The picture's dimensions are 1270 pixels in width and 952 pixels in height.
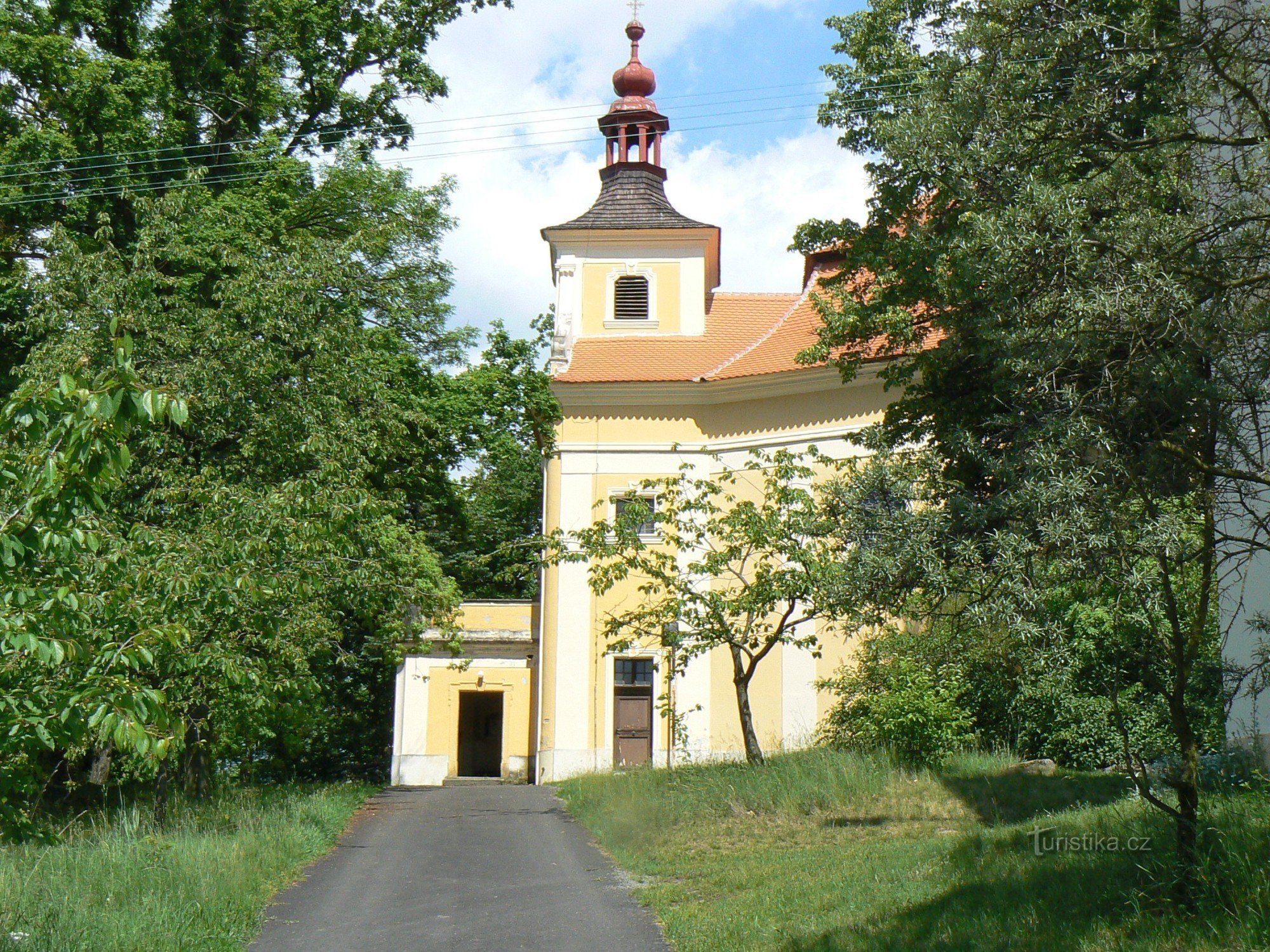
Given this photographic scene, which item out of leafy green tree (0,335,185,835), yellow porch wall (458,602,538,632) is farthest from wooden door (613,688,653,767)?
leafy green tree (0,335,185,835)

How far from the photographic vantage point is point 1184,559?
6.82 m

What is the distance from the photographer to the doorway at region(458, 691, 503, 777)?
34.8m

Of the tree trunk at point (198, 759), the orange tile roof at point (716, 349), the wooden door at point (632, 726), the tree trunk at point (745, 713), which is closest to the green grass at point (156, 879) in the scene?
the tree trunk at point (198, 759)

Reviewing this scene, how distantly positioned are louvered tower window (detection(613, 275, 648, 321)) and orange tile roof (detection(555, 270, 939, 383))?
2.21 feet

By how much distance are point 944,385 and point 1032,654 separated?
6949mm

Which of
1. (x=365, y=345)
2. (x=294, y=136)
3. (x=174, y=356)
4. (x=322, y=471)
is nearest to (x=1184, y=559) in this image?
(x=322, y=471)

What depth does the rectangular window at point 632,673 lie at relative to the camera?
1110 inches

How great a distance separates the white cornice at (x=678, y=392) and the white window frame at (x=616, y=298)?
9.69 ft

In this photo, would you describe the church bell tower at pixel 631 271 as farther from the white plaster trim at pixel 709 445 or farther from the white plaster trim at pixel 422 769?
the white plaster trim at pixel 422 769

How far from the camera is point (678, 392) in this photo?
2845cm

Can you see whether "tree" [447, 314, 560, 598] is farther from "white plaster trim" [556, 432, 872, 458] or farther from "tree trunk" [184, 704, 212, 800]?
"tree trunk" [184, 704, 212, 800]

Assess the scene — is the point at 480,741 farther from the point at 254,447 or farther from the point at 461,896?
the point at 461,896

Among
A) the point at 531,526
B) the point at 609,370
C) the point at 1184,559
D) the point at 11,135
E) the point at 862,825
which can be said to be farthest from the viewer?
the point at 531,526

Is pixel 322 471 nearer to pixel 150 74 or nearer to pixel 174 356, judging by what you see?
pixel 174 356
